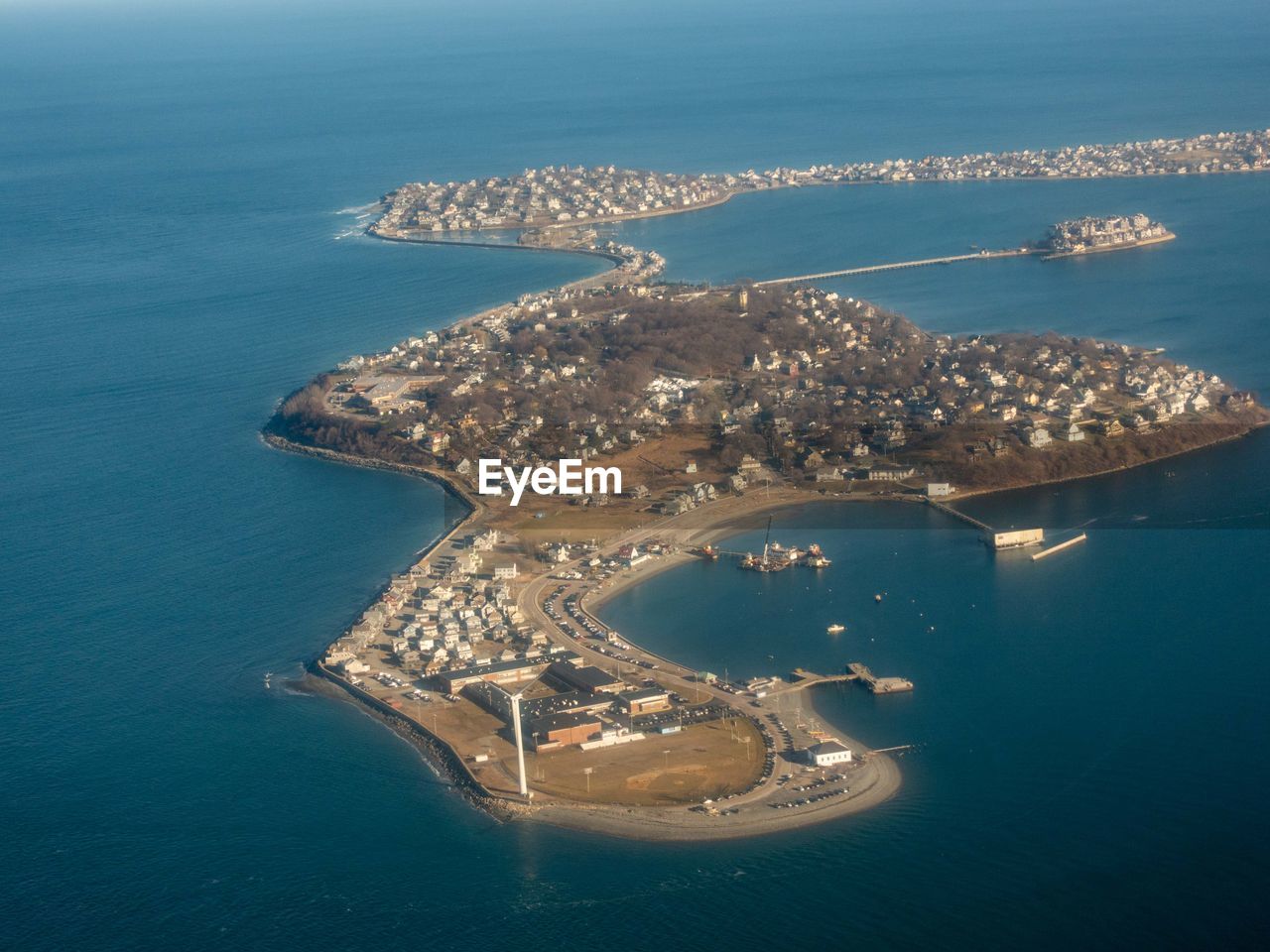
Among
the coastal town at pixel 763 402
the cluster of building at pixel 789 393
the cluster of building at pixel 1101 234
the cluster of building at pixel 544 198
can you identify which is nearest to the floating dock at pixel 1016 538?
the coastal town at pixel 763 402

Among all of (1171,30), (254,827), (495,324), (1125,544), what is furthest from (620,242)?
(1171,30)

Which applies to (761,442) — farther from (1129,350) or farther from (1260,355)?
(1260,355)

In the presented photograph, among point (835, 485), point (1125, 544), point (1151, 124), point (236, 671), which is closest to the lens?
point (236, 671)

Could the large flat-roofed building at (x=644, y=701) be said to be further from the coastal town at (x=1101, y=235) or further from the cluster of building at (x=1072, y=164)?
the cluster of building at (x=1072, y=164)

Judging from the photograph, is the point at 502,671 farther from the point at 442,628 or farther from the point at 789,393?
the point at 789,393

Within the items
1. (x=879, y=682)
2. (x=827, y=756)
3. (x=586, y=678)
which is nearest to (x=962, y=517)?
(x=879, y=682)

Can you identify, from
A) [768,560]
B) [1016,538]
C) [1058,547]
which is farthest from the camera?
[1016,538]
